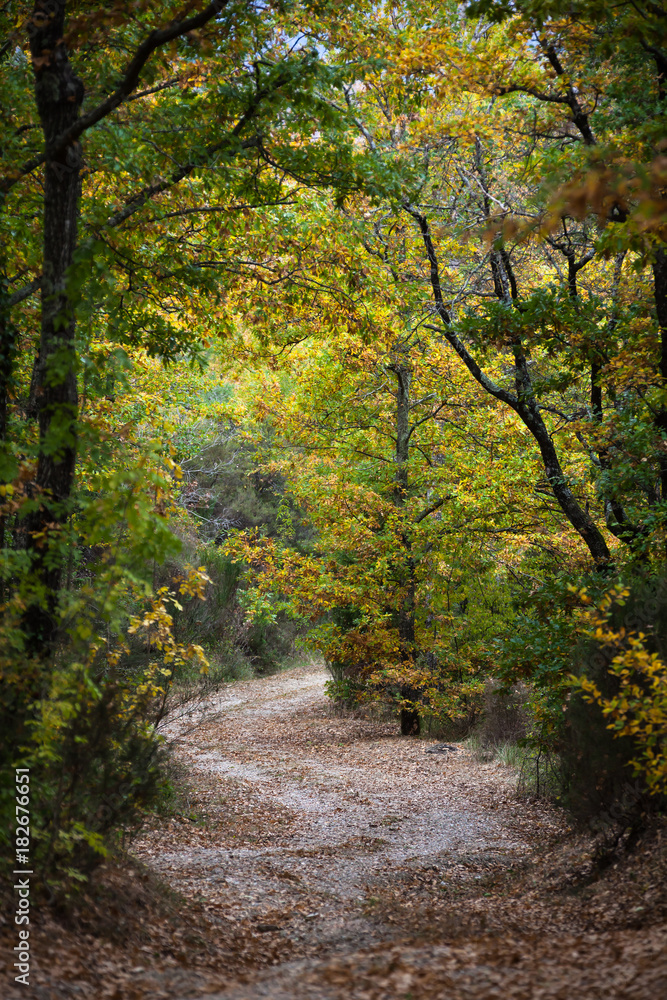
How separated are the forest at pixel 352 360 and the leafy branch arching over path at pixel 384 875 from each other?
28.0 inches

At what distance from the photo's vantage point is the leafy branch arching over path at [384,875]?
3.65 m

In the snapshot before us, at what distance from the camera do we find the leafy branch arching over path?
3.65 meters

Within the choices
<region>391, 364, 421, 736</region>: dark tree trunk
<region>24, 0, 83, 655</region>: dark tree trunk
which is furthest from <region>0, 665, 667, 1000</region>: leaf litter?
<region>391, 364, 421, 736</region>: dark tree trunk

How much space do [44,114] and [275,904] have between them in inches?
223

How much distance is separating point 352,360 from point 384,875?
8.11m

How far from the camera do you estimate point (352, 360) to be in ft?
40.5

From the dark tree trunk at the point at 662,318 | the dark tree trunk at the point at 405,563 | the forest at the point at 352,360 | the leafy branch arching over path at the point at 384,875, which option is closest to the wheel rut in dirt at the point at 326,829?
the leafy branch arching over path at the point at 384,875


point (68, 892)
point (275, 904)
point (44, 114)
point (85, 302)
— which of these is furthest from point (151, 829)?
point (44, 114)

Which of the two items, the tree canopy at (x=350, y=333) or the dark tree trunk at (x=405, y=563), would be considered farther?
the dark tree trunk at (x=405, y=563)

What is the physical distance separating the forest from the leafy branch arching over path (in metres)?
0.71

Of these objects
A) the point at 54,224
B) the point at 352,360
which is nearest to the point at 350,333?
the point at 352,360

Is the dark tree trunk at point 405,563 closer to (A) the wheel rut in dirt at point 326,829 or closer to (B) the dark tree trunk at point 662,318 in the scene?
(A) the wheel rut in dirt at point 326,829

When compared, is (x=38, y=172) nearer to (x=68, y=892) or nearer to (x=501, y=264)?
(x=501, y=264)

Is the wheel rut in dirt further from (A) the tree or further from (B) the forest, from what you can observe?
(A) the tree
